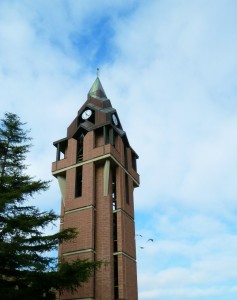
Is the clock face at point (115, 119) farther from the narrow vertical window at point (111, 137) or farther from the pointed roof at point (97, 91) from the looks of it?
the pointed roof at point (97, 91)

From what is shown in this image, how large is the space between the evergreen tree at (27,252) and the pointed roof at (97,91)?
1563cm

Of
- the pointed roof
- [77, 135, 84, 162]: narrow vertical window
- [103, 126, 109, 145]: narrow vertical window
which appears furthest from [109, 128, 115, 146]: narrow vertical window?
the pointed roof

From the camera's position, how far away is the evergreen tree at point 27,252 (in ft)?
50.7

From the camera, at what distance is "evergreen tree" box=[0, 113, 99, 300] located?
608 inches

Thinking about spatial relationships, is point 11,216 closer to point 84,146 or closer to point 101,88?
point 84,146

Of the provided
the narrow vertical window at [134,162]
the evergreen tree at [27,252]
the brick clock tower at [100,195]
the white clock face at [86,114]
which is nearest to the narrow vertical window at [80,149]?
the brick clock tower at [100,195]

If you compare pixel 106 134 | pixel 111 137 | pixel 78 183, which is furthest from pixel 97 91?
pixel 78 183

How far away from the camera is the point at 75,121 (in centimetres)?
3172

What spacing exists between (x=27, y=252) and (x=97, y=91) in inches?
787

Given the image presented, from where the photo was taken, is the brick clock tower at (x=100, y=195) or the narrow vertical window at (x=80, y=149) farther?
the narrow vertical window at (x=80, y=149)

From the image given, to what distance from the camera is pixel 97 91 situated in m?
34.2

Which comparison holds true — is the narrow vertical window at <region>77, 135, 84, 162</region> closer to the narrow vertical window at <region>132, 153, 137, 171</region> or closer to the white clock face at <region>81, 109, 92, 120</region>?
the white clock face at <region>81, 109, 92, 120</region>

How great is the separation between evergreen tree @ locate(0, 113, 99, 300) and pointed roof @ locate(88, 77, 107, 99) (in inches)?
615

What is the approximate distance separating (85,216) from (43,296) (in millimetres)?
9704
